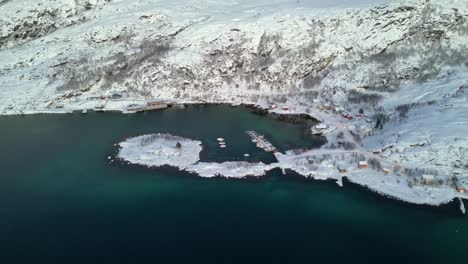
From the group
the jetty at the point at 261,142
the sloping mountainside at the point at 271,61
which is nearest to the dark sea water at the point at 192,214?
the jetty at the point at 261,142

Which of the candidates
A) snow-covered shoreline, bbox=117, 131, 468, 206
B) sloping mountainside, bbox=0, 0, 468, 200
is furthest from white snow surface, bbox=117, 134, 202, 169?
sloping mountainside, bbox=0, 0, 468, 200

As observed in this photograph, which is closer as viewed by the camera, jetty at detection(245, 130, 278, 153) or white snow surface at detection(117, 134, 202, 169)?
white snow surface at detection(117, 134, 202, 169)

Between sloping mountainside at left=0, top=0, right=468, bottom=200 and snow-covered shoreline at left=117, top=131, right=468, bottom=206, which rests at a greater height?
sloping mountainside at left=0, top=0, right=468, bottom=200

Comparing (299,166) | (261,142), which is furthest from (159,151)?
(299,166)

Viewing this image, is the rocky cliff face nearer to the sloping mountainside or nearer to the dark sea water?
the sloping mountainside

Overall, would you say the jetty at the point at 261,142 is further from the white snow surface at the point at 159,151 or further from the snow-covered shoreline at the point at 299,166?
the white snow surface at the point at 159,151

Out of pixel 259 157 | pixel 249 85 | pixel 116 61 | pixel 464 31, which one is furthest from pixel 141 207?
pixel 464 31

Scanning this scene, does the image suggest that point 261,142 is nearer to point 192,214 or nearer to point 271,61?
point 192,214
